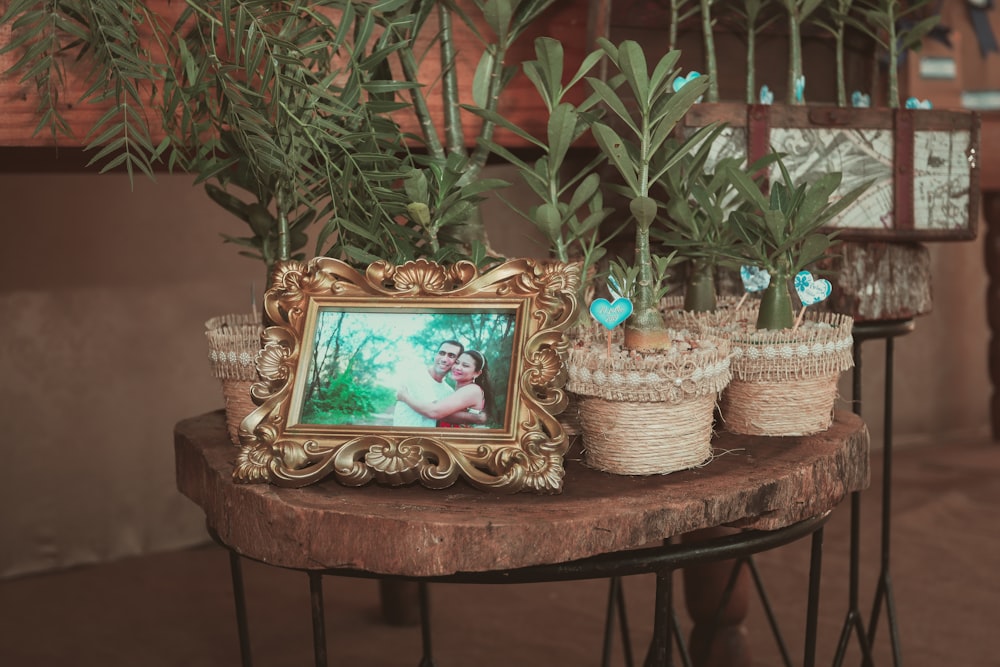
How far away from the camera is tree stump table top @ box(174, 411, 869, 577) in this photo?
0.98 metres

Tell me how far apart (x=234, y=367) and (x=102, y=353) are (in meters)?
1.85

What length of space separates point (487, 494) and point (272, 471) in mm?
226

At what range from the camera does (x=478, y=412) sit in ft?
3.55

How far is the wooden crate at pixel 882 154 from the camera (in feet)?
5.18

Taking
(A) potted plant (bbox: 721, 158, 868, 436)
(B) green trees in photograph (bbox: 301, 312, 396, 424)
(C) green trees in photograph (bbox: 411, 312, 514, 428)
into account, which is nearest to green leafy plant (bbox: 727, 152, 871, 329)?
(A) potted plant (bbox: 721, 158, 868, 436)

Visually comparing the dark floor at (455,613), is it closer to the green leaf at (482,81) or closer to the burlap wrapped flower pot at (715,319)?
the burlap wrapped flower pot at (715,319)

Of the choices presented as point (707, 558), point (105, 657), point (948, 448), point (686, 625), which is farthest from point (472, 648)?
point (948, 448)

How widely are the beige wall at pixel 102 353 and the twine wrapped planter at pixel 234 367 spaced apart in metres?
1.73

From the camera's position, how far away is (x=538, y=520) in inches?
38.8

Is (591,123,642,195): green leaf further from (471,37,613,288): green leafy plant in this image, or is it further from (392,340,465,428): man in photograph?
(392,340,465,428): man in photograph

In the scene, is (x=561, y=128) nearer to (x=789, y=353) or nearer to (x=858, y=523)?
(x=789, y=353)

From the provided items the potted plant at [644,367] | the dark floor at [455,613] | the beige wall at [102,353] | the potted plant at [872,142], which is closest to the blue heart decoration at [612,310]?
the potted plant at [644,367]

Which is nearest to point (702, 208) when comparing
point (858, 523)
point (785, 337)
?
point (785, 337)

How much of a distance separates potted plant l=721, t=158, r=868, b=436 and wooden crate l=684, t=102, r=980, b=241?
0.32 metres
